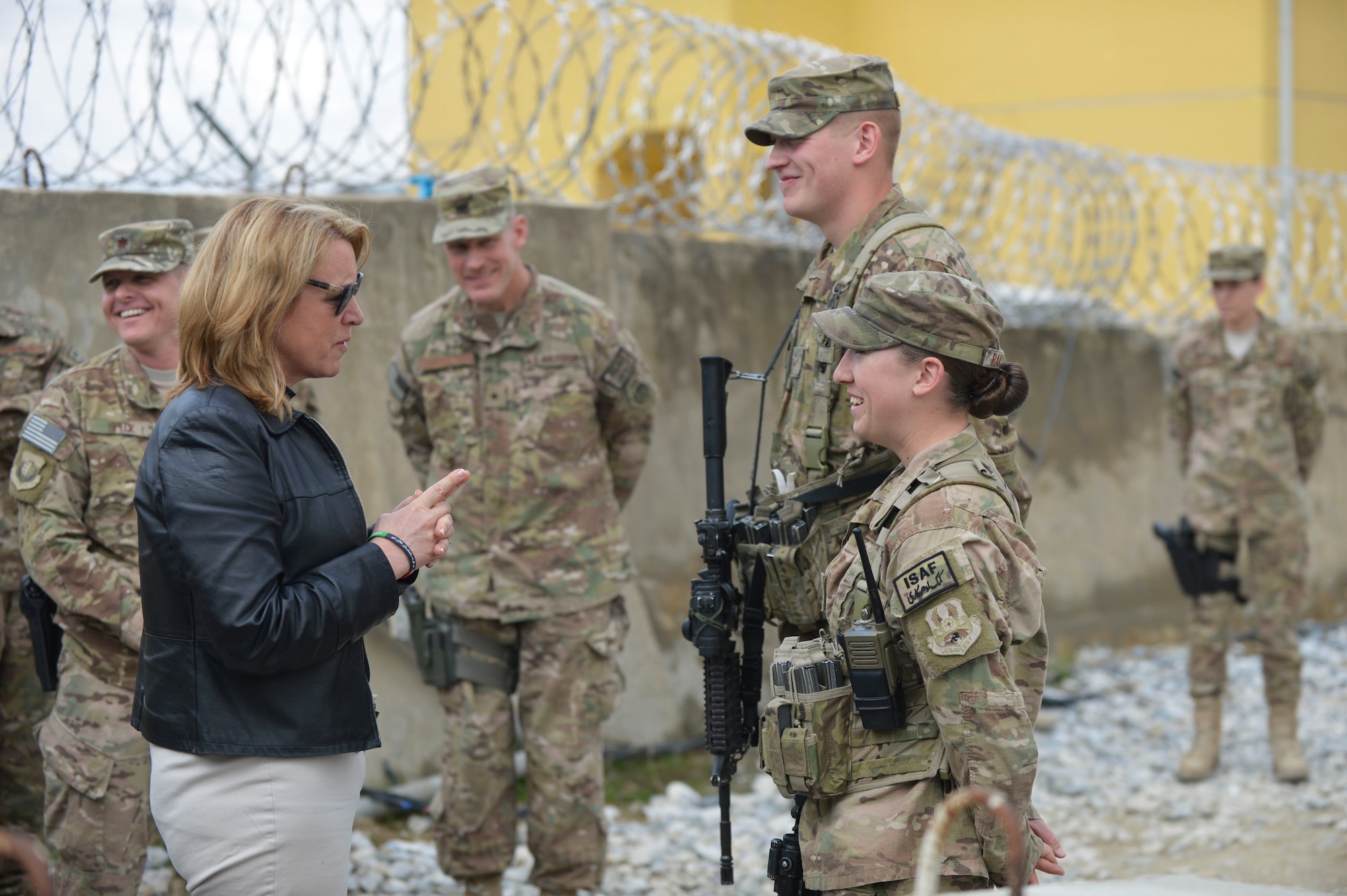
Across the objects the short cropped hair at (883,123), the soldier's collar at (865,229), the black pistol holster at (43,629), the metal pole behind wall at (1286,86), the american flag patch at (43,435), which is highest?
the metal pole behind wall at (1286,86)

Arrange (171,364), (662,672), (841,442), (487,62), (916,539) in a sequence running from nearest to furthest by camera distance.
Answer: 1. (916,539)
2. (841,442)
3. (171,364)
4. (662,672)
5. (487,62)

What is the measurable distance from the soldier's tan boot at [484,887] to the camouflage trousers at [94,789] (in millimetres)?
991

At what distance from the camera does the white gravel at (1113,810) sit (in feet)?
13.7

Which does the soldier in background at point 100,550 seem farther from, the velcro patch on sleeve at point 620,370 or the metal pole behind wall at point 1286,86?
the metal pole behind wall at point 1286,86

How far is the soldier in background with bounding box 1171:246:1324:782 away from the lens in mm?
5543

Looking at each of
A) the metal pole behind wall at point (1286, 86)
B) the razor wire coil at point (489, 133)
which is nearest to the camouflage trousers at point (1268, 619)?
the razor wire coil at point (489, 133)

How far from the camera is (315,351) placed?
2027mm

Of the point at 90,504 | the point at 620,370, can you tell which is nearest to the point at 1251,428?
the point at 620,370

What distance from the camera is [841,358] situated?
258 centimetres

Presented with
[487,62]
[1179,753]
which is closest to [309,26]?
[1179,753]

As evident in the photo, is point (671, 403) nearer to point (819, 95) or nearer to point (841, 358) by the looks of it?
point (819, 95)

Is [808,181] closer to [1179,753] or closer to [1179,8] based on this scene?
[1179,753]

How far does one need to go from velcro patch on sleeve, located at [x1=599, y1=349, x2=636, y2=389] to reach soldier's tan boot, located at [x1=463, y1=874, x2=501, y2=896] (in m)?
1.51

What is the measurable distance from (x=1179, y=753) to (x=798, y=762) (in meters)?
4.19
